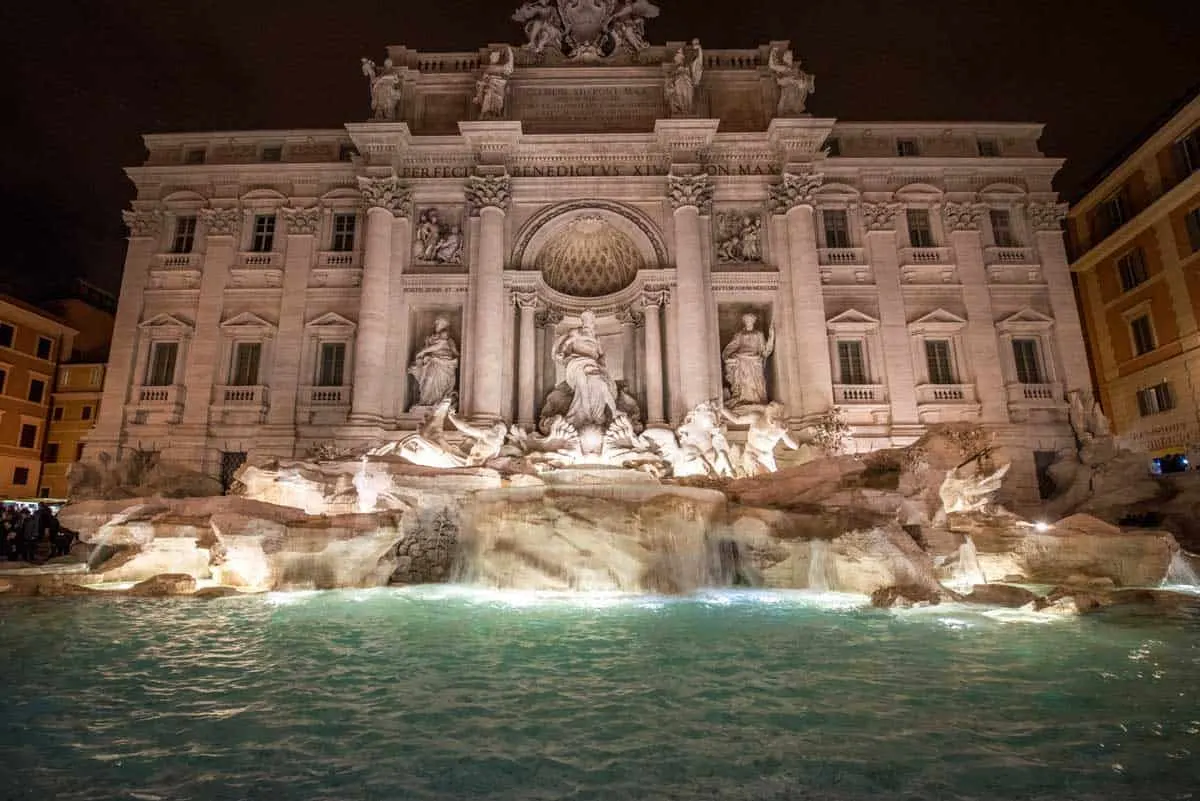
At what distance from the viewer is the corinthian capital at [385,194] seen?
2048 cm

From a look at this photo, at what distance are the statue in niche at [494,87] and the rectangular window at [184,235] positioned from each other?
1175 centimetres

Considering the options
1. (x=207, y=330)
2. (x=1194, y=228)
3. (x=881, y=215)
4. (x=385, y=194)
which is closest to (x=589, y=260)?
(x=385, y=194)

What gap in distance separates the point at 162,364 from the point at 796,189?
75.4ft

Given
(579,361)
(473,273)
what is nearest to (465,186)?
(473,273)

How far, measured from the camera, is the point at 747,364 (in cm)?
1961

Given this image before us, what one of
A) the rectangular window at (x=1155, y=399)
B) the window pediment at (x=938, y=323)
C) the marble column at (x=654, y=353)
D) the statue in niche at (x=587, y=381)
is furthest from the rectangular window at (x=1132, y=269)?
the statue in niche at (x=587, y=381)

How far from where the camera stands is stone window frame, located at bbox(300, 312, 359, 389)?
2105cm

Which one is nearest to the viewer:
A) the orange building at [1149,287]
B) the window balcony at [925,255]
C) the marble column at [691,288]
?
the marble column at [691,288]

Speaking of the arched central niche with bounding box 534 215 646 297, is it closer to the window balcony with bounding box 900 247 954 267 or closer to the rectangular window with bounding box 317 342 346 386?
the rectangular window with bounding box 317 342 346 386

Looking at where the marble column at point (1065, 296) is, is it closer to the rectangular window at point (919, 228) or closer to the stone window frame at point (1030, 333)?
the stone window frame at point (1030, 333)

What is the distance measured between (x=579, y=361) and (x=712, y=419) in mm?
3885

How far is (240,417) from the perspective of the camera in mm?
20609

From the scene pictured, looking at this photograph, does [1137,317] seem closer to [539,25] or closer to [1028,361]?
[1028,361]

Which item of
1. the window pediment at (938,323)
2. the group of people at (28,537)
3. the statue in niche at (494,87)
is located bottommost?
the group of people at (28,537)
